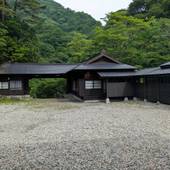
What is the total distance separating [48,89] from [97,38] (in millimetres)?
7588

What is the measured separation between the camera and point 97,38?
29.7 meters

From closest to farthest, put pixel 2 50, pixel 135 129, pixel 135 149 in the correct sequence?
pixel 135 149 → pixel 135 129 → pixel 2 50

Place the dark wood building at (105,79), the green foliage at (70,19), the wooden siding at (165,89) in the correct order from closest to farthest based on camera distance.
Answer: the wooden siding at (165,89)
the dark wood building at (105,79)
the green foliage at (70,19)

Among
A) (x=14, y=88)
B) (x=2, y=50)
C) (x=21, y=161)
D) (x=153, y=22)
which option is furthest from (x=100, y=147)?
(x=153, y=22)

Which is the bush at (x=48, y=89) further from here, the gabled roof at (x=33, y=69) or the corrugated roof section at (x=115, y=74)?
the corrugated roof section at (x=115, y=74)

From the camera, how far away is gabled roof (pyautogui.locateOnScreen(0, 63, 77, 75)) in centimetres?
2408

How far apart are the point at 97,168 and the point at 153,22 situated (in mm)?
27065

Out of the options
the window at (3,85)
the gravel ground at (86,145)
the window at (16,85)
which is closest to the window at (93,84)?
the window at (16,85)

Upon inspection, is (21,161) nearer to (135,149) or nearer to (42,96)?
(135,149)

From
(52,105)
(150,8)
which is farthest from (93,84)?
(150,8)

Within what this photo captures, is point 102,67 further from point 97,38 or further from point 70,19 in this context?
point 70,19

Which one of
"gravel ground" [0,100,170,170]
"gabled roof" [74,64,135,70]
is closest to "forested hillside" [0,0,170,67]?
"gabled roof" [74,64,135,70]

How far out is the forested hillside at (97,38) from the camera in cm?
2833

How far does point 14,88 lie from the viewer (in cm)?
2444
